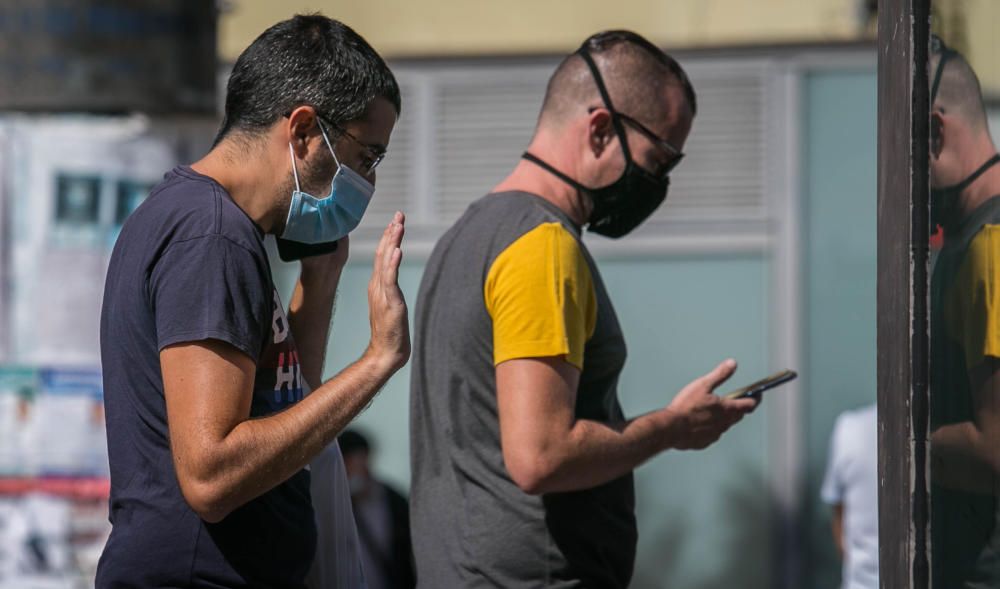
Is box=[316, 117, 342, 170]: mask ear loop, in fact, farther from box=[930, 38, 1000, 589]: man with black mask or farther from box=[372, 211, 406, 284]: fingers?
box=[930, 38, 1000, 589]: man with black mask

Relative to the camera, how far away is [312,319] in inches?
108

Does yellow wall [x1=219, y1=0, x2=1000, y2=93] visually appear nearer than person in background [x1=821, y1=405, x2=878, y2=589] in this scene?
No

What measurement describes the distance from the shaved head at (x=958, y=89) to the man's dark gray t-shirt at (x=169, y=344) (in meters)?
1.03

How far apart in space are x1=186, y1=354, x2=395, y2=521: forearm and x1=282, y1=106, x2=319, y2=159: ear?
1.19 feet

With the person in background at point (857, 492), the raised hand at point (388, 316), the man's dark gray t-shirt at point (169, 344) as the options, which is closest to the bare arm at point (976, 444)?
the raised hand at point (388, 316)

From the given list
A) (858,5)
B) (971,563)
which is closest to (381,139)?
(971,563)

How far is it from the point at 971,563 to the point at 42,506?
5.35 meters

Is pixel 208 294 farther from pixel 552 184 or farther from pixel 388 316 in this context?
pixel 552 184

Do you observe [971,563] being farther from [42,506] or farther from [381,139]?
[42,506]

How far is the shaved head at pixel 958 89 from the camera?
2203mm

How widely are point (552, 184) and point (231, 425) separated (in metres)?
1.12

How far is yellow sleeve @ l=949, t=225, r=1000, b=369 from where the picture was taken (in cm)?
213

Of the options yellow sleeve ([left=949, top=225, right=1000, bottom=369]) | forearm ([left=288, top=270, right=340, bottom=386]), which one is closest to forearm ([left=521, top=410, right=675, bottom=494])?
forearm ([left=288, top=270, right=340, bottom=386])

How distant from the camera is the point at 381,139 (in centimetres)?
250
